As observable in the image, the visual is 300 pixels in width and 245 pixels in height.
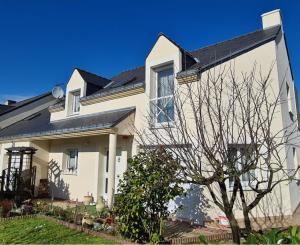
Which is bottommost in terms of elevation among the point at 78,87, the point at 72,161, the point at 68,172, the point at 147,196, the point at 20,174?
the point at 147,196

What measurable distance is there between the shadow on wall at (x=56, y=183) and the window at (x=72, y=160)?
82 cm

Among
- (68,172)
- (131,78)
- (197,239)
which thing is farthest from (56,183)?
(197,239)

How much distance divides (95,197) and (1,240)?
7.62 metres

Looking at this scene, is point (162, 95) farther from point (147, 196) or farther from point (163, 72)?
point (147, 196)

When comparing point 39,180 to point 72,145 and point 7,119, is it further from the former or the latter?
point 7,119

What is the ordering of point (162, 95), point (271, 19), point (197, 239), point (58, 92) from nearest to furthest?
point (197, 239)
point (162, 95)
point (271, 19)
point (58, 92)

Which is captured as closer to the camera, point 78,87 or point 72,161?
point 72,161

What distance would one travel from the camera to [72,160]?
18.8m

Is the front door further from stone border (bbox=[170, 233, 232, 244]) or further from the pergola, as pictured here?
stone border (bbox=[170, 233, 232, 244])

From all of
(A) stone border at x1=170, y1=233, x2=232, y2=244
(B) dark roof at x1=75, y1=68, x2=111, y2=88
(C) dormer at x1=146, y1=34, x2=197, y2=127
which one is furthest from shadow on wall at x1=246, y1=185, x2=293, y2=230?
(B) dark roof at x1=75, y1=68, x2=111, y2=88

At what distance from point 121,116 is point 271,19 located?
10.8 m

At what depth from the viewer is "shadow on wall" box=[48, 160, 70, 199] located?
59.7 feet

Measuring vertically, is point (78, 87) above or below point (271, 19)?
below

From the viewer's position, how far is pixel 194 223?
1120 cm
